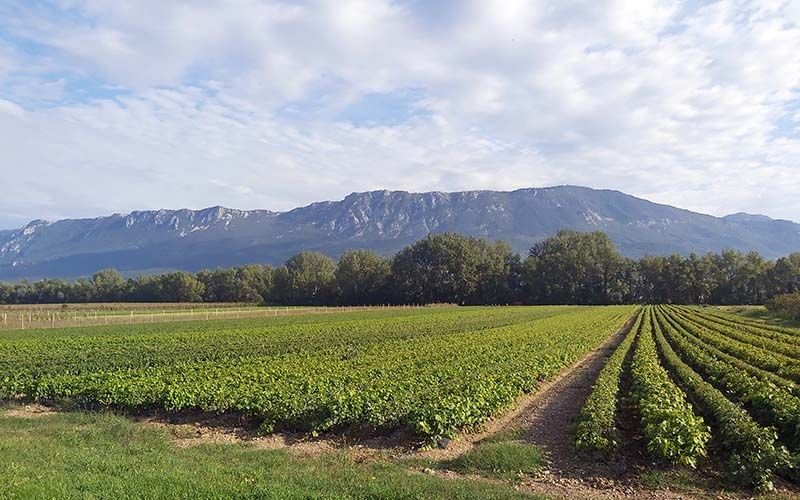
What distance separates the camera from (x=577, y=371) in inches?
1060

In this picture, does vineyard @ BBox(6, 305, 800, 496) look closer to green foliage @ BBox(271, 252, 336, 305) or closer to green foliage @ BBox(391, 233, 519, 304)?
green foliage @ BBox(391, 233, 519, 304)

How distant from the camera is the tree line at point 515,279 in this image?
12725 centimetres

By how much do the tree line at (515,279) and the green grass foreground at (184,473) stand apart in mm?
118875

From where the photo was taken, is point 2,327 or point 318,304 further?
point 318,304

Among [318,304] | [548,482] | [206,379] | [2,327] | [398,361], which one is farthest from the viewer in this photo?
[318,304]

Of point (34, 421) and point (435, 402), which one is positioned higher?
point (435, 402)

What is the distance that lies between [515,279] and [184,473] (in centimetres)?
13280

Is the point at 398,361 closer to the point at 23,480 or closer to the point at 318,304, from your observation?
the point at 23,480

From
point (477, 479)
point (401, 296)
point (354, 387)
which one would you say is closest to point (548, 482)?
point (477, 479)

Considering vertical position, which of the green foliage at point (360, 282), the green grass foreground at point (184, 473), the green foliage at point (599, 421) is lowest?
the green grass foreground at point (184, 473)

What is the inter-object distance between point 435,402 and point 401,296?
388 feet

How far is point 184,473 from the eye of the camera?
1058cm

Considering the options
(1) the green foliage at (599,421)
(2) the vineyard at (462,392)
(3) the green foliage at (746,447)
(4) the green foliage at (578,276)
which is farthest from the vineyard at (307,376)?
(4) the green foliage at (578,276)

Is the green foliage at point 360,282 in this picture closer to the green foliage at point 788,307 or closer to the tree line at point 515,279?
the tree line at point 515,279
